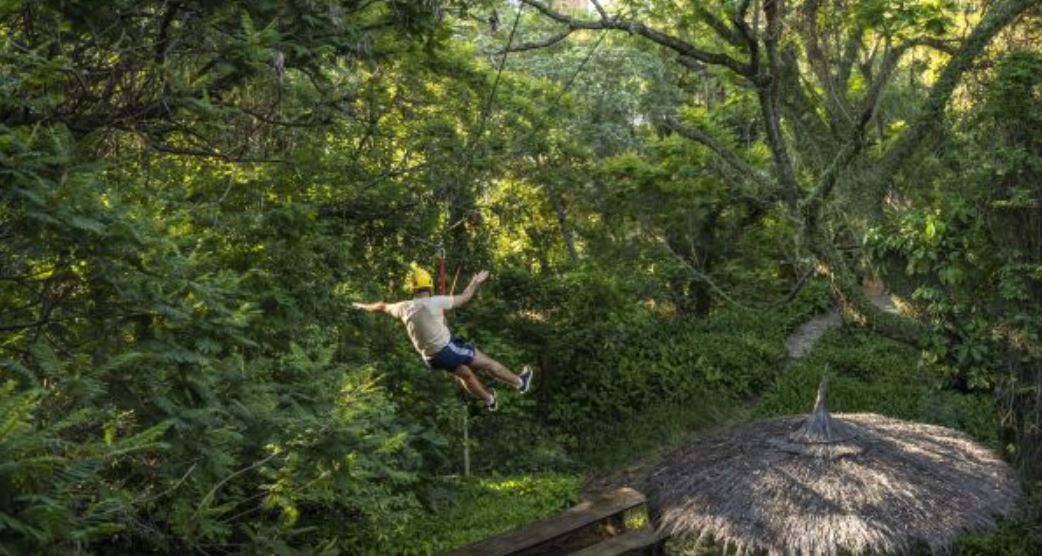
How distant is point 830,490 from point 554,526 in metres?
2.60

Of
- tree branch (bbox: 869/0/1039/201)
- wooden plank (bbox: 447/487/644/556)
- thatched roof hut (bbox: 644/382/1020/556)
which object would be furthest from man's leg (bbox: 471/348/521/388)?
tree branch (bbox: 869/0/1039/201)

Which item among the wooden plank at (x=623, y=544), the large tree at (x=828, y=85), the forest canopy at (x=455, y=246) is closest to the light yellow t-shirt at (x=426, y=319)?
the forest canopy at (x=455, y=246)

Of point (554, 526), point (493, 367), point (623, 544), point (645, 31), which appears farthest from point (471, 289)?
point (645, 31)

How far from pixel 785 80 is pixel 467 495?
237 inches

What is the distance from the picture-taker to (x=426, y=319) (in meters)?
9.18

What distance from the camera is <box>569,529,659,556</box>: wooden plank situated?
1002 cm

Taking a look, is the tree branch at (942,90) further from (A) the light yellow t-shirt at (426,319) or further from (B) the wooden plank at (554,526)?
(A) the light yellow t-shirt at (426,319)

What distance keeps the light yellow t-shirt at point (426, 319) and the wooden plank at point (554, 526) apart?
180 centimetres

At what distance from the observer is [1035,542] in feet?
39.5

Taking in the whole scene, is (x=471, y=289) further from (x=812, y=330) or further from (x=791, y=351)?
(x=812, y=330)

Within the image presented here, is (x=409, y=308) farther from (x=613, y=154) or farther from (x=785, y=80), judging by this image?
(x=613, y=154)

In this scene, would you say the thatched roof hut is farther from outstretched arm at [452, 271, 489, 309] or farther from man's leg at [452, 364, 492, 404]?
outstretched arm at [452, 271, 489, 309]

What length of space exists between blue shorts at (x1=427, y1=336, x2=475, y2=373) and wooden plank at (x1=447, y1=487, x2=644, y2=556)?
1.62m

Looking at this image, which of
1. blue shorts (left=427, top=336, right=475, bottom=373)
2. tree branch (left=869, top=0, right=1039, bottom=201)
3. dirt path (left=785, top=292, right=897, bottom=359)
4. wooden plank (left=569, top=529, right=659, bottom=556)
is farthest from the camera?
dirt path (left=785, top=292, right=897, bottom=359)
